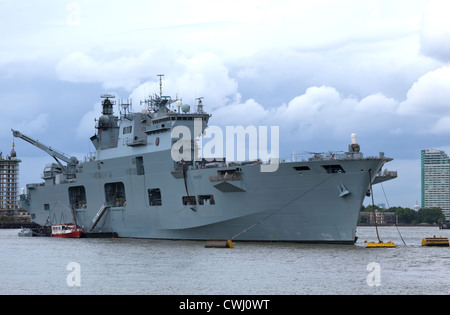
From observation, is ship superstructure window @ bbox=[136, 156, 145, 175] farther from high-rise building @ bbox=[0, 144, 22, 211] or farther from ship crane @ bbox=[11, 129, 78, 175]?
high-rise building @ bbox=[0, 144, 22, 211]

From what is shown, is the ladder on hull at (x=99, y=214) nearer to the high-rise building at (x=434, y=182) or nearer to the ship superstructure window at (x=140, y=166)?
the ship superstructure window at (x=140, y=166)

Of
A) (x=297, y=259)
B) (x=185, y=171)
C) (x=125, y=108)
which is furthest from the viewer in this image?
(x=125, y=108)

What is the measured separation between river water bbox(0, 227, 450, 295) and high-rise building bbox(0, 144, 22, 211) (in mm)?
119960

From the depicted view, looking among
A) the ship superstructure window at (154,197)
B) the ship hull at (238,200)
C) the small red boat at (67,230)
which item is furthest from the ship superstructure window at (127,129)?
the small red boat at (67,230)

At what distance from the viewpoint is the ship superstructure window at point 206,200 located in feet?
145

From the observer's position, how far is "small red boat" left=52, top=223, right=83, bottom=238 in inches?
2238

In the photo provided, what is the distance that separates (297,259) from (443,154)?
514 ft

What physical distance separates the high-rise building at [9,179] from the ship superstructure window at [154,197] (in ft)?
380

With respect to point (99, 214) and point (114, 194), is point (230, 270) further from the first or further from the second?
point (99, 214)

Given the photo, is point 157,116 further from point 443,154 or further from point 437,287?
point 443,154

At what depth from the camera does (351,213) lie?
129ft

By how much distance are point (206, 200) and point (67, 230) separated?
18.1 m
